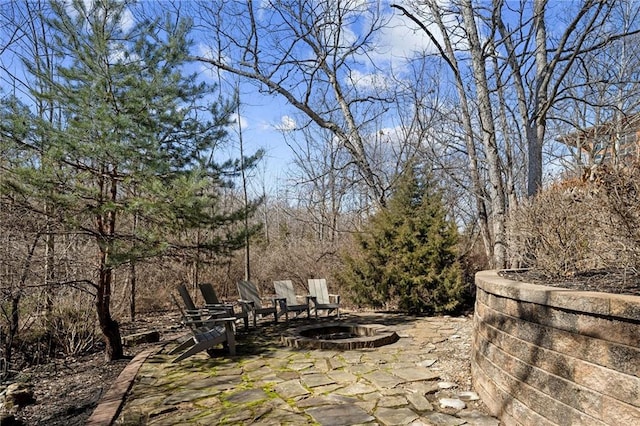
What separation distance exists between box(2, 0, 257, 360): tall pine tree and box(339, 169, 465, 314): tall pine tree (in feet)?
12.5

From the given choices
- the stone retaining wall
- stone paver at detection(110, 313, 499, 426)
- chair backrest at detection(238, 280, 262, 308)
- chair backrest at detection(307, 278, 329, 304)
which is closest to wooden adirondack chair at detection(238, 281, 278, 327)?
chair backrest at detection(238, 280, 262, 308)

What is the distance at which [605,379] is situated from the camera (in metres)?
1.96

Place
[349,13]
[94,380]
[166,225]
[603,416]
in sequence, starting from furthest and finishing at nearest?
[349,13] → [166,225] → [94,380] → [603,416]

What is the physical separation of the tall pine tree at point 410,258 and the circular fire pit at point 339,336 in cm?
177

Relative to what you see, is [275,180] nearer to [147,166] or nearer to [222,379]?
[147,166]

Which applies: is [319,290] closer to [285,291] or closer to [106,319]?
[285,291]

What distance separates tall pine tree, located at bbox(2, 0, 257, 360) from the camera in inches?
168

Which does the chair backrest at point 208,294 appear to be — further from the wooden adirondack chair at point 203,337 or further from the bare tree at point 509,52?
the bare tree at point 509,52

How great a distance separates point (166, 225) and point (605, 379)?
4763 millimetres

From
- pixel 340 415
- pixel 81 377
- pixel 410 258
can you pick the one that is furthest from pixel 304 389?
pixel 410 258

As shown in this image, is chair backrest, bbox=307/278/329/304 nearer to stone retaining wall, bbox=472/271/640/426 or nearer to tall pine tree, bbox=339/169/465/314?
tall pine tree, bbox=339/169/465/314

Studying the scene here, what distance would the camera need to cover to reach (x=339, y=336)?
235 inches

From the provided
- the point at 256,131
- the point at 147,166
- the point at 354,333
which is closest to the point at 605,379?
the point at 354,333

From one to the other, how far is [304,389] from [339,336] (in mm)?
2515
